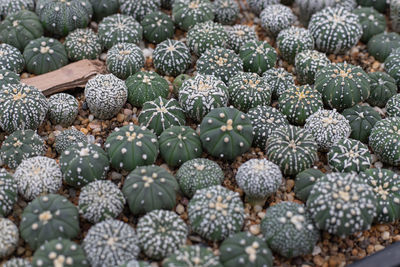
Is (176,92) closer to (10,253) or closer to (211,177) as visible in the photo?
(211,177)

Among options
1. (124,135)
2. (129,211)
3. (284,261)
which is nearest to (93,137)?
(124,135)

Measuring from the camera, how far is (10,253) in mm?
3408

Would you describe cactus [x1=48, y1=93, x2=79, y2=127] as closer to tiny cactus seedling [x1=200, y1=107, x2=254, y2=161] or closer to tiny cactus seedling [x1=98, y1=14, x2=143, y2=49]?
tiny cactus seedling [x1=98, y1=14, x2=143, y2=49]

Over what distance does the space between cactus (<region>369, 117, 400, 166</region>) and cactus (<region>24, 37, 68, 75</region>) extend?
313 cm

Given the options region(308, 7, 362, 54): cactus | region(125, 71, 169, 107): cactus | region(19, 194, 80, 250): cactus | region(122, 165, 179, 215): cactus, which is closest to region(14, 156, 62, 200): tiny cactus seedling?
region(19, 194, 80, 250): cactus

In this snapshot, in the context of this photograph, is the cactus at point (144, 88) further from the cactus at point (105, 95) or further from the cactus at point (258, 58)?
the cactus at point (258, 58)

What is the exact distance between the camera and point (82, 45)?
489 cm

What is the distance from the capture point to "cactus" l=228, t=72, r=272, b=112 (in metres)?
4.38

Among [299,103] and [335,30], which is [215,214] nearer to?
[299,103]

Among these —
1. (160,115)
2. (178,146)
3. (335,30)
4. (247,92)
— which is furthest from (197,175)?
(335,30)

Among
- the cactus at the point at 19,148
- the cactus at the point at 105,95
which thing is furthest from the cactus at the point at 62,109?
the cactus at the point at 19,148

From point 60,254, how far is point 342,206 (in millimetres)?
1988

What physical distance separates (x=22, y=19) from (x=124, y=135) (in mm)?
2060

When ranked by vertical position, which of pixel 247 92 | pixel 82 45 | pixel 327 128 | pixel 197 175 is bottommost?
pixel 197 175
